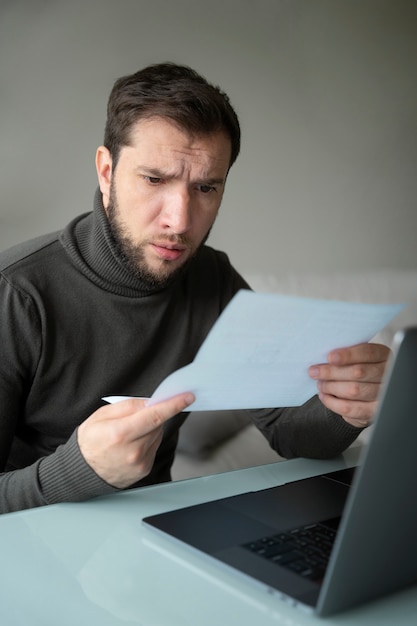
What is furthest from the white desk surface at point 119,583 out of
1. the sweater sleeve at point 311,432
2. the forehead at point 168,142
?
the forehead at point 168,142

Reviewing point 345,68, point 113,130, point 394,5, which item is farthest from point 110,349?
point 394,5

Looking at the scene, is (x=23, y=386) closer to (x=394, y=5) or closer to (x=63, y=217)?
(x=63, y=217)

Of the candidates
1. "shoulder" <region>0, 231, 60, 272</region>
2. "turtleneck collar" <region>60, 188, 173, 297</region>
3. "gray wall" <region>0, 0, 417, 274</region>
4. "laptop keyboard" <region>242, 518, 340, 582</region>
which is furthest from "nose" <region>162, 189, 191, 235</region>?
"gray wall" <region>0, 0, 417, 274</region>

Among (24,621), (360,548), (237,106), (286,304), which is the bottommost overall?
(24,621)

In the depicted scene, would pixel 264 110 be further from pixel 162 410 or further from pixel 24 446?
pixel 162 410

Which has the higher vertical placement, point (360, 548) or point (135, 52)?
point (135, 52)

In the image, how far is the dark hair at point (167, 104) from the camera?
4.27 ft

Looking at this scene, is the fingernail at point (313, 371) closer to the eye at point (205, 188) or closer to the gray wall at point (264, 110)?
the eye at point (205, 188)

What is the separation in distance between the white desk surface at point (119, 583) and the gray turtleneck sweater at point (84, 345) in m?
0.36

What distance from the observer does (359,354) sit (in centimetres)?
102

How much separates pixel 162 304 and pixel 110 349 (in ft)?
0.46

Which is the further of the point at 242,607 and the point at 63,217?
the point at 63,217

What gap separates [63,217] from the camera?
2395mm

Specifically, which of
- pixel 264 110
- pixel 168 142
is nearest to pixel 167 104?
pixel 168 142
